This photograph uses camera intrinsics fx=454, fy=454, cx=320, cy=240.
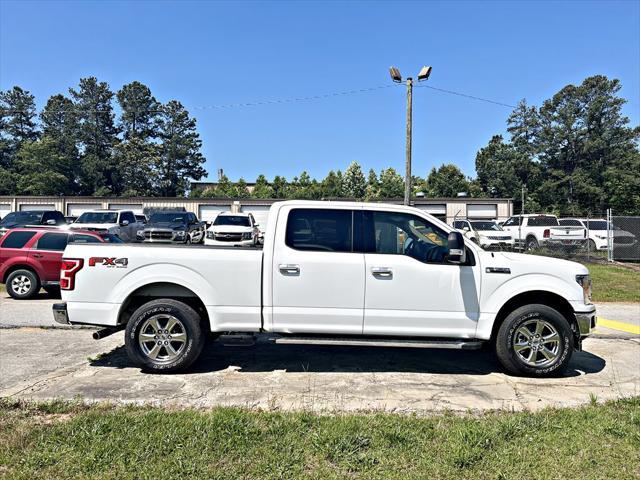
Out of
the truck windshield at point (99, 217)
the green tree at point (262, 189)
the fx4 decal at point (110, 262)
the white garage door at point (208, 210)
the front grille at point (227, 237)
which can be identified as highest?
the green tree at point (262, 189)

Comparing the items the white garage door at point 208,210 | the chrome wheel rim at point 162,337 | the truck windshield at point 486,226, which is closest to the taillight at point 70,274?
the chrome wheel rim at point 162,337

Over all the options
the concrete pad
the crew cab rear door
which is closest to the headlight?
the concrete pad

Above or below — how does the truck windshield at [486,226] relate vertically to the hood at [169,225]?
above

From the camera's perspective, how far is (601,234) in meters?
20.7

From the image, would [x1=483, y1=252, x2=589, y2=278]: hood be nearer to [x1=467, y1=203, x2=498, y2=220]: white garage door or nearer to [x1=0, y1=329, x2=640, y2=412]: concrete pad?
[x1=0, y1=329, x2=640, y2=412]: concrete pad

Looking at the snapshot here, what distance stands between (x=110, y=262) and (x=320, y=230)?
247 centimetres

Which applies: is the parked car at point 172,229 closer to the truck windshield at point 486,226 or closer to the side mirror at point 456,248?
the side mirror at point 456,248

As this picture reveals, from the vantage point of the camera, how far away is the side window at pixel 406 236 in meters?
5.28

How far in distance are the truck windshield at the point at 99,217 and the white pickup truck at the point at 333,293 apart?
743 inches

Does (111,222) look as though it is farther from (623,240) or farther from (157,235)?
(623,240)

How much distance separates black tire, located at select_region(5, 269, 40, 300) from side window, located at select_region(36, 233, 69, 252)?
657mm

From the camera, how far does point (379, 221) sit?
A: 5.38 meters

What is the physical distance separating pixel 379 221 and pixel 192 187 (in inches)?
3079

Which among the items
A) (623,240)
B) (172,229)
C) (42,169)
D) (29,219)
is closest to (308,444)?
(172,229)
